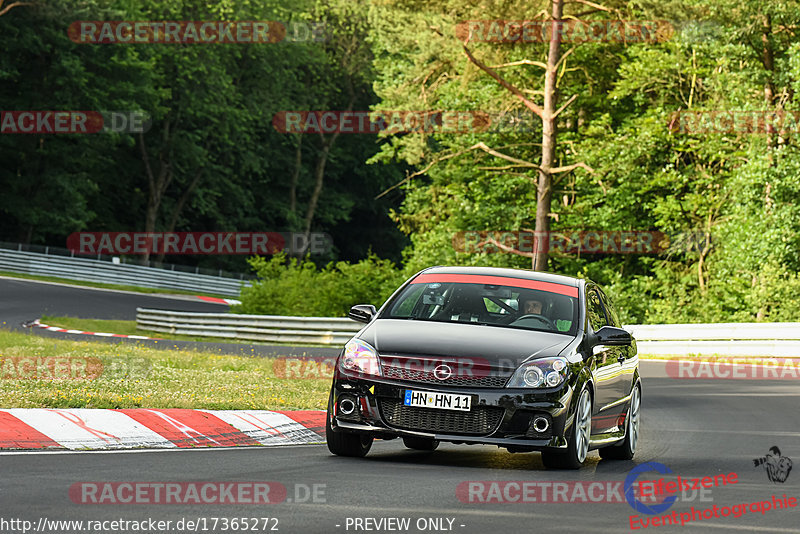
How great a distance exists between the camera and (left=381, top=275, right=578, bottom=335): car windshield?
34.3 feet

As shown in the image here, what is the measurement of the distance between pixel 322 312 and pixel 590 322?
2425 centimetres

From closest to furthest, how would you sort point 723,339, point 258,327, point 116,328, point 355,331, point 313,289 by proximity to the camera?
point 723,339 < point 355,331 < point 258,327 < point 116,328 < point 313,289

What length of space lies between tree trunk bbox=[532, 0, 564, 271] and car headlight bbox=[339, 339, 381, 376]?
27312 millimetres

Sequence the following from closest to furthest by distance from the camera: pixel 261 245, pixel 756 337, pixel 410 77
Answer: pixel 756 337, pixel 410 77, pixel 261 245

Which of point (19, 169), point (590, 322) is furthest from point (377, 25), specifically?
point (590, 322)

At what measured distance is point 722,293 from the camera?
3631cm

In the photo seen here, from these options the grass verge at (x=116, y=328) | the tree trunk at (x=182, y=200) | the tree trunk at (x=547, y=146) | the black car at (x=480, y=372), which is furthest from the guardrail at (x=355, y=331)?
the tree trunk at (x=182, y=200)

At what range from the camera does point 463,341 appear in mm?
9633

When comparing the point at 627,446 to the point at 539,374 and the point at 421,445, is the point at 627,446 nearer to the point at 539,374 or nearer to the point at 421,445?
the point at 421,445

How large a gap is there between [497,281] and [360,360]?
181 cm

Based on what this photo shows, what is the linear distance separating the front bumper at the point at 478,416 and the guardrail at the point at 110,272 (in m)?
45.8

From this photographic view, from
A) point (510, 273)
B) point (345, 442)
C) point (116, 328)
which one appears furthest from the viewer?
point (116, 328)

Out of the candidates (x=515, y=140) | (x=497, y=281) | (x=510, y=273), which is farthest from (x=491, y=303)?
(x=515, y=140)

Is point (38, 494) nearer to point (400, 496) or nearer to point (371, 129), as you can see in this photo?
point (400, 496)
